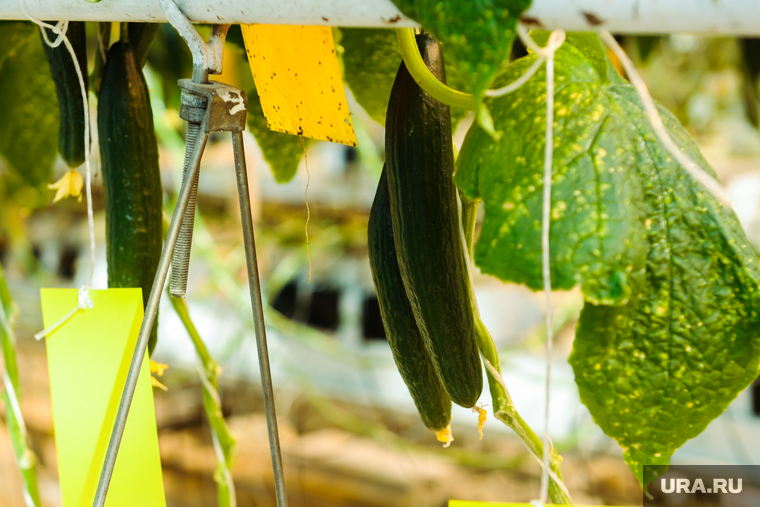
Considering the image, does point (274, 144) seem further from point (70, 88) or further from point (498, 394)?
point (498, 394)

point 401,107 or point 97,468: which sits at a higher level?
point 401,107

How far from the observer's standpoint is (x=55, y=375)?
14.8 inches

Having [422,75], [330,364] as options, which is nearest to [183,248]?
[422,75]

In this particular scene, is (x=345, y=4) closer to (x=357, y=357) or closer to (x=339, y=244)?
(x=357, y=357)

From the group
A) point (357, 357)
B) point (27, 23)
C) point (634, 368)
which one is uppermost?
point (27, 23)

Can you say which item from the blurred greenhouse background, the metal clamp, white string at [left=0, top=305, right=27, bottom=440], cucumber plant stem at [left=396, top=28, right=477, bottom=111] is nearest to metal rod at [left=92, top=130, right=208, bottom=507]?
the metal clamp

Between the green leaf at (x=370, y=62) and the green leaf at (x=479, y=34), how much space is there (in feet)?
0.75

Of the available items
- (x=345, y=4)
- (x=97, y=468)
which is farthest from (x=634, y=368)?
(x=97, y=468)

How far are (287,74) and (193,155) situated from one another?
7 cm

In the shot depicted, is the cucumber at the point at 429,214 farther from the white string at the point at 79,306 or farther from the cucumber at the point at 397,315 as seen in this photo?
the white string at the point at 79,306

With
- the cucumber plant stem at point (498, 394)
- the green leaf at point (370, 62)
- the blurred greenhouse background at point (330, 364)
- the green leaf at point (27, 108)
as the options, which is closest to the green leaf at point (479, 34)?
the cucumber plant stem at point (498, 394)

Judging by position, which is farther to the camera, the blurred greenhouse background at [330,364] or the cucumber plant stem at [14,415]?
the blurred greenhouse background at [330,364]

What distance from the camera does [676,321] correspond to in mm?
267

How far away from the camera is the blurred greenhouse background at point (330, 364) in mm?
1167
